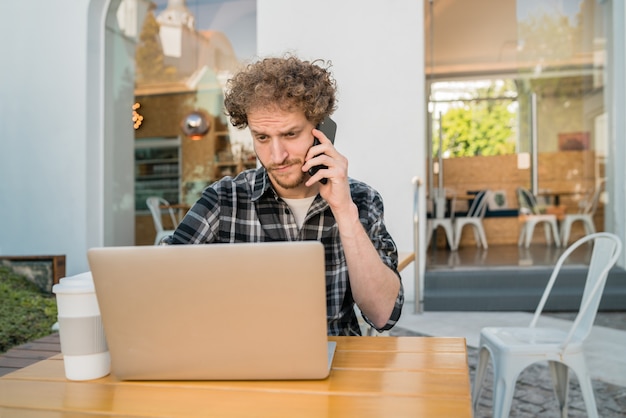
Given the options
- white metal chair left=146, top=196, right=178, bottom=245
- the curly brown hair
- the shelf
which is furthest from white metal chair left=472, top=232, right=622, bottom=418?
the shelf

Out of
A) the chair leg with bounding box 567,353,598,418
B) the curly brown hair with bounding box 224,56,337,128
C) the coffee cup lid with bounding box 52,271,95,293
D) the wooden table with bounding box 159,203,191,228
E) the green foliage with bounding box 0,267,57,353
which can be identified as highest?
the curly brown hair with bounding box 224,56,337,128

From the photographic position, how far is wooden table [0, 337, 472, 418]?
89 centimetres

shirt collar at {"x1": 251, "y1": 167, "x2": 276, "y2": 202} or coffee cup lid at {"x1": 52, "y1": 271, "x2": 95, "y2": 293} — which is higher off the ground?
shirt collar at {"x1": 251, "y1": 167, "x2": 276, "y2": 202}

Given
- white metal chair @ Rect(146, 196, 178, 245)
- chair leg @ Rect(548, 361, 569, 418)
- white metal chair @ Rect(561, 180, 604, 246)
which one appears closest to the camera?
chair leg @ Rect(548, 361, 569, 418)

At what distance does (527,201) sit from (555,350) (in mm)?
7383

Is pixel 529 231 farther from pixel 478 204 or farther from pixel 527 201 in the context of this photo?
pixel 478 204

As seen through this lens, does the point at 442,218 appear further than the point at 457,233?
No

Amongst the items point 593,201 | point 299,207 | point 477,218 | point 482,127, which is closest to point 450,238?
point 477,218

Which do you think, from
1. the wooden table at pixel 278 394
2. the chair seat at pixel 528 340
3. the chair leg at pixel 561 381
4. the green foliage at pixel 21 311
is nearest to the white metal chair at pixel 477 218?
the green foliage at pixel 21 311

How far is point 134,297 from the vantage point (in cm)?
95

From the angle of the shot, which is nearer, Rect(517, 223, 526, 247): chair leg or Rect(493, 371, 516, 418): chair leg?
Rect(493, 371, 516, 418): chair leg

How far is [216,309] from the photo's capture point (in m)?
0.93

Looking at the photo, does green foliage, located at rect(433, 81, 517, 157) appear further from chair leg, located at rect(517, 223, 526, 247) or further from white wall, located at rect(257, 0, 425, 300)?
white wall, located at rect(257, 0, 425, 300)

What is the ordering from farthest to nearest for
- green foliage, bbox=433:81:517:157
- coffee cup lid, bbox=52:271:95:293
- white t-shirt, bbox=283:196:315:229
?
green foliage, bbox=433:81:517:157, white t-shirt, bbox=283:196:315:229, coffee cup lid, bbox=52:271:95:293
